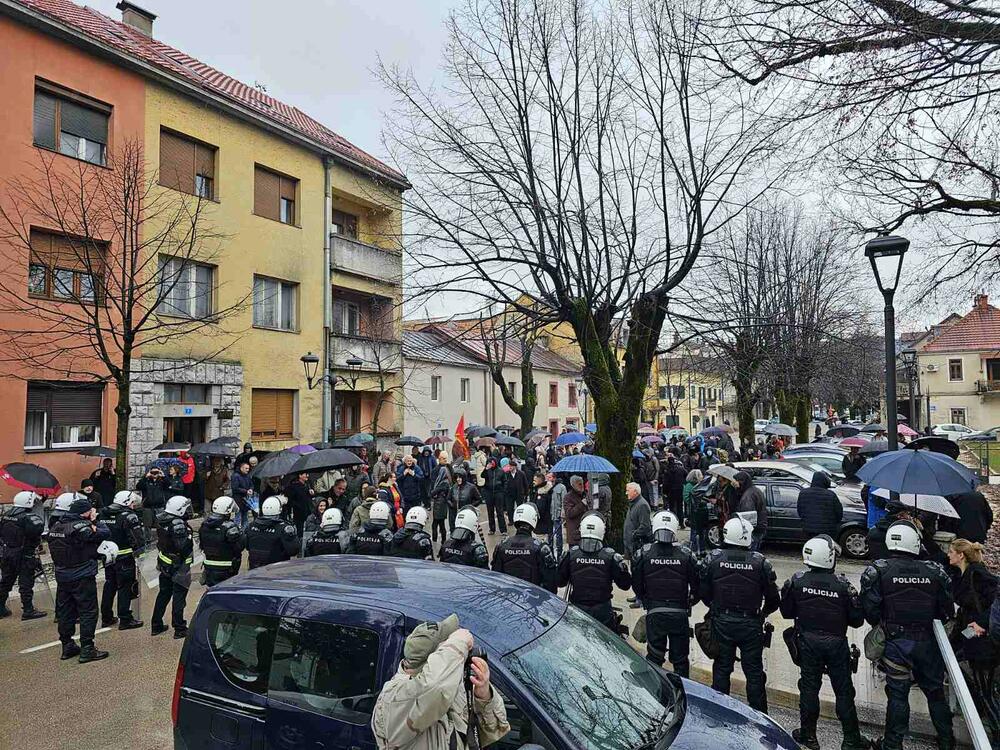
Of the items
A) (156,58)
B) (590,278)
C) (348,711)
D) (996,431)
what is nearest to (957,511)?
(590,278)

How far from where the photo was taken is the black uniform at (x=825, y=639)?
489cm

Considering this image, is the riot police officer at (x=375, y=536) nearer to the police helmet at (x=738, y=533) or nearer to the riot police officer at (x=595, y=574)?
the riot police officer at (x=595, y=574)

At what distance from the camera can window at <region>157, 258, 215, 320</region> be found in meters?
16.5

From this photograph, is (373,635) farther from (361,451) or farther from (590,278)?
(361,451)

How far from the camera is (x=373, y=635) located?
3254mm

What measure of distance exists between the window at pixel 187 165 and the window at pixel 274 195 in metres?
1.57

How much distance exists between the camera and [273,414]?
19438 millimetres

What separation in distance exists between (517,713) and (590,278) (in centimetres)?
933

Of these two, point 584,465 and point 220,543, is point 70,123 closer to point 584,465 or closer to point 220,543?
point 220,543

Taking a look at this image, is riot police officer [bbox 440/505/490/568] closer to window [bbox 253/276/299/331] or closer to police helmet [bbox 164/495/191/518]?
police helmet [bbox 164/495/191/518]

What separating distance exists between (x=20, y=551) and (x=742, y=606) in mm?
9060

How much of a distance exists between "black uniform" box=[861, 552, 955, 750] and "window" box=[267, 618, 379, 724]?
159 inches

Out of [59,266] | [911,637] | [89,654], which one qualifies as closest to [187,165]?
[59,266]

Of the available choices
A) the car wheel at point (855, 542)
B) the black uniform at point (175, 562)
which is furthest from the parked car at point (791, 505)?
the black uniform at point (175, 562)
